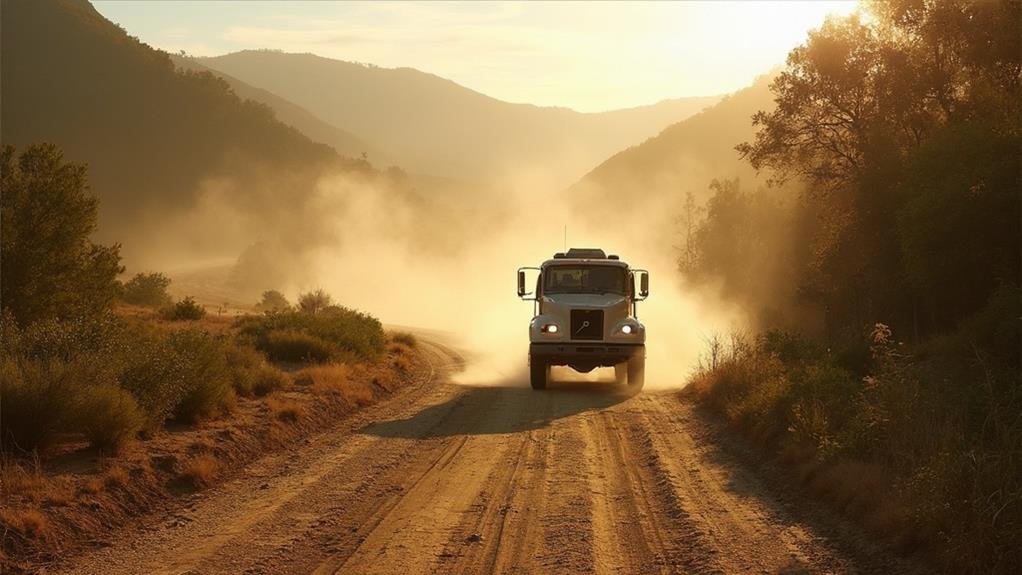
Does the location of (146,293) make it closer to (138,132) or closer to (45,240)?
(45,240)

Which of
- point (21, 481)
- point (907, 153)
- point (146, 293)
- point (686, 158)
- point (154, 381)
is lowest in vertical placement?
point (21, 481)

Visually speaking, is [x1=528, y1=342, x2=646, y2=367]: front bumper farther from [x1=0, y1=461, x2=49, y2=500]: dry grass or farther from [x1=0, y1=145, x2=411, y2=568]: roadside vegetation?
[x1=0, y1=461, x2=49, y2=500]: dry grass

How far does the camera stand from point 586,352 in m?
23.0

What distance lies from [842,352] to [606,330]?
5318 millimetres

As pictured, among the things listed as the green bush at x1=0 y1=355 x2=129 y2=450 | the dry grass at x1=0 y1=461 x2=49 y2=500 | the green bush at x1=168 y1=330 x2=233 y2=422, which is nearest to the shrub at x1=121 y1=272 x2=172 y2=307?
the green bush at x1=168 y1=330 x2=233 y2=422

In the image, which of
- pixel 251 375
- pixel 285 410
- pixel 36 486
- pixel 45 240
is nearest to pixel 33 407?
pixel 36 486

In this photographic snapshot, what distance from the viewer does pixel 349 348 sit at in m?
29.3

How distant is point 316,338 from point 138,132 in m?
119

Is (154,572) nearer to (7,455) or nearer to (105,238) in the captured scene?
(7,455)

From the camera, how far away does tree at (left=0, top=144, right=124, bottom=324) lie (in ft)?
89.7

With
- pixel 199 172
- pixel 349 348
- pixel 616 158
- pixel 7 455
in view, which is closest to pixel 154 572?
pixel 7 455

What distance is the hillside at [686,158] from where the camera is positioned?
151 meters

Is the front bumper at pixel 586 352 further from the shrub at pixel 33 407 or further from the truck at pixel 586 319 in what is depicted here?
the shrub at pixel 33 407

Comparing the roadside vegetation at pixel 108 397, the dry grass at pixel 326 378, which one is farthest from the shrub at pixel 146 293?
the dry grass at pixel 326 378
